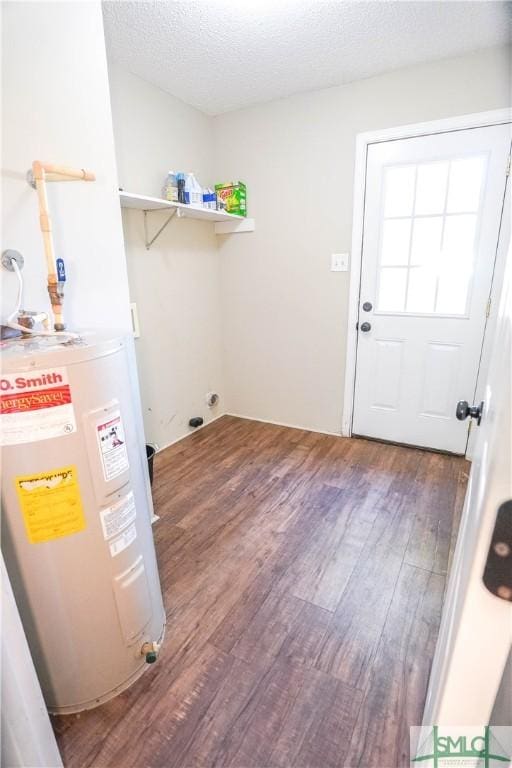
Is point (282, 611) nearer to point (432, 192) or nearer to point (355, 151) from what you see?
point (432, 192)

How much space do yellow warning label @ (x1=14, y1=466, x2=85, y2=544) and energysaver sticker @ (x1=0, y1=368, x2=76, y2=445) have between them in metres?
0.10

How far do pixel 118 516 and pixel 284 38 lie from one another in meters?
2.37

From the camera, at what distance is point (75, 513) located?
0.97 m

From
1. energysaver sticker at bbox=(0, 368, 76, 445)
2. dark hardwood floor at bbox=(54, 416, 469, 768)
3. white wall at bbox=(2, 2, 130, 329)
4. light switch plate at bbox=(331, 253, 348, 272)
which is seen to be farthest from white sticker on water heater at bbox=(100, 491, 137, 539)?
light switch plate at bbox=(331, 253, 348, 272)

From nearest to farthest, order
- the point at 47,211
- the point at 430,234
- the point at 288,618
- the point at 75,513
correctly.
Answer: the point at 75,513 < the point at 47,211 < the point at 288,618 < the point at 430,234

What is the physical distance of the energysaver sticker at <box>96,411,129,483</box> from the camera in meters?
0.99

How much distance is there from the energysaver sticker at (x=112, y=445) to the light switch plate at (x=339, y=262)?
6.96ft

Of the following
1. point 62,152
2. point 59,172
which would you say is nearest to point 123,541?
point 59,172

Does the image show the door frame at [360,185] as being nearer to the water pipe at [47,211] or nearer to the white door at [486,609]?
the water pipe at [47,211]

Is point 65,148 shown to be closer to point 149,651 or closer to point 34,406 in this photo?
point 34,406

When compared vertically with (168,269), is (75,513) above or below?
below

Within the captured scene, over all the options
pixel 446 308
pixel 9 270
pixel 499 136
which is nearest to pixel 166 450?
pixel 9 270

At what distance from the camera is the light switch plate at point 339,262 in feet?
8.71

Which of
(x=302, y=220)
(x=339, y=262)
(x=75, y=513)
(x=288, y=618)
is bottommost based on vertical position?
(x=288, y=618)
